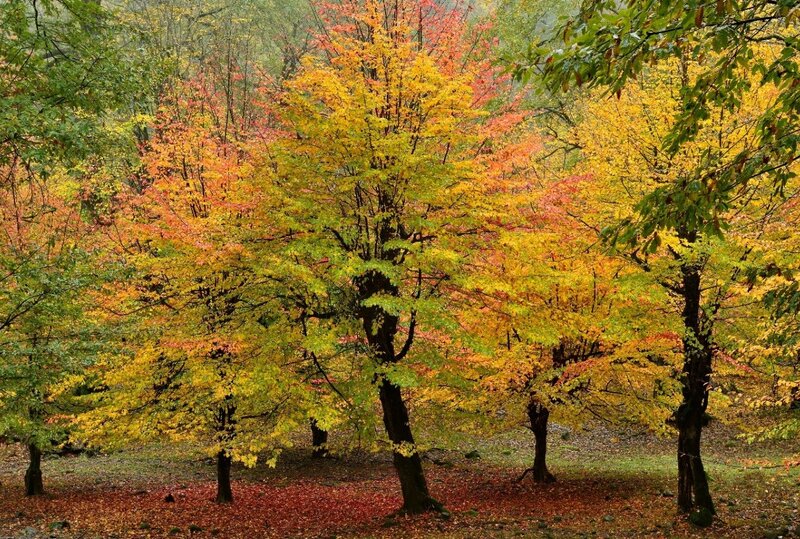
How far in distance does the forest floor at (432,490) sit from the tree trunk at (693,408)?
1.93 ft

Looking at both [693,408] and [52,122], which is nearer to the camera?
[52,122]

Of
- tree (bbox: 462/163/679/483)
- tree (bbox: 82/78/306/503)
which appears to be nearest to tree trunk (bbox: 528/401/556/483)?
tree (bbox: 462/163/679/483)

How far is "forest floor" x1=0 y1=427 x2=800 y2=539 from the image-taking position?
12.8 metres

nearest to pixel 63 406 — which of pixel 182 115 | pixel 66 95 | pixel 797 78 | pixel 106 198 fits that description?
pixel 106 198

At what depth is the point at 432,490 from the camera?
1920cm

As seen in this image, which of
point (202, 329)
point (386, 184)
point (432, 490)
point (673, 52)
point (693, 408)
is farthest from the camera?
point (432, 490)

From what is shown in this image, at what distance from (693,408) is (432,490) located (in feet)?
30.2

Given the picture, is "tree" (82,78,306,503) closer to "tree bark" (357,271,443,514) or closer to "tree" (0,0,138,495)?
"tree bark" (357,271,443,514)

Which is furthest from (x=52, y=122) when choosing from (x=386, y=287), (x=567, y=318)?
(x=567, y=318)

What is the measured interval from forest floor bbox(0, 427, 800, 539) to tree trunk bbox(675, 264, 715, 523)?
1.93ft

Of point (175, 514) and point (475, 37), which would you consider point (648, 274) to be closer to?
point (475, 37)

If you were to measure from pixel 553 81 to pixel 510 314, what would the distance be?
28.8 ft

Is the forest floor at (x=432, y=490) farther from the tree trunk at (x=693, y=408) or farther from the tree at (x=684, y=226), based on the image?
the tree at (x=684, y=226)

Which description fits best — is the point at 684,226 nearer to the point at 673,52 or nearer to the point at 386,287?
the point at 386,287
